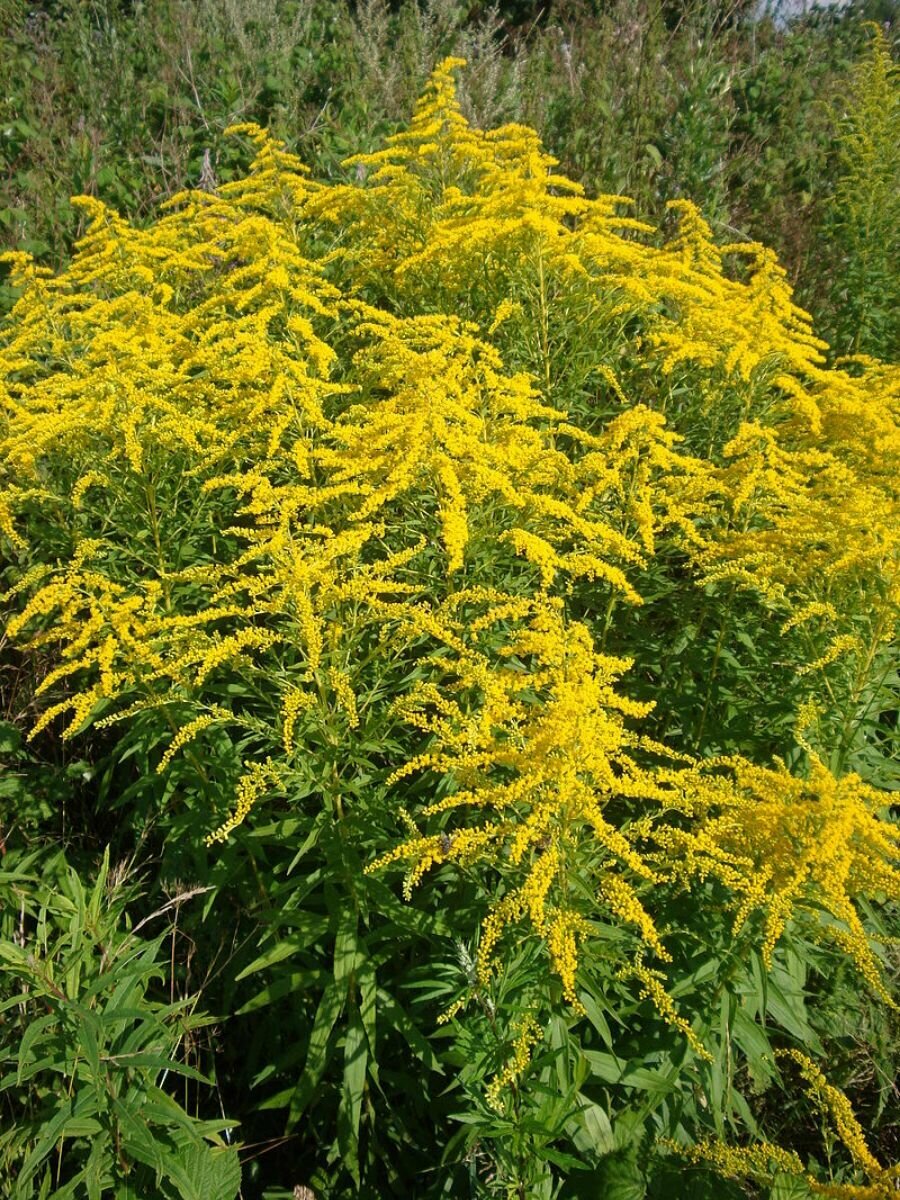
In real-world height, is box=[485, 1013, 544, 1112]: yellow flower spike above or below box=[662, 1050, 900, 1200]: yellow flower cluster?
above

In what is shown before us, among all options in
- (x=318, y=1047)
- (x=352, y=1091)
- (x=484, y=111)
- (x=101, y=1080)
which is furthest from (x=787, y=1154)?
(x=484, y=111)

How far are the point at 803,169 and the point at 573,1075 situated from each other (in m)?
7.18

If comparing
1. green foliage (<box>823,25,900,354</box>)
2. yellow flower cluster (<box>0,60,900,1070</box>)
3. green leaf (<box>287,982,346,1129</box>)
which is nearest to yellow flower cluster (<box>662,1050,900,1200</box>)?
yellow flower cluster (<box>0,60,900,1070</box>)

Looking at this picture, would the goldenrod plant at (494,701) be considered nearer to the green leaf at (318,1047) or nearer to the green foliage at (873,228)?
the green leaf at (318,1047)

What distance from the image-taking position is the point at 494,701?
6.78 ft

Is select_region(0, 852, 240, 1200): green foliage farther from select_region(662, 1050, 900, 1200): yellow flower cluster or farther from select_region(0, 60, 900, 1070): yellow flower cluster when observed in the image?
select_region(662, 1050, 900, 1200): yellow flower cluster

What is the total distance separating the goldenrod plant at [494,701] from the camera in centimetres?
199

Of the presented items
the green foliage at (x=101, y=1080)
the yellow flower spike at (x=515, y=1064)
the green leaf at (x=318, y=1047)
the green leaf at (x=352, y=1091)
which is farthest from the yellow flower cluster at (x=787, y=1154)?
the green foliage at (x=101, y=1080)

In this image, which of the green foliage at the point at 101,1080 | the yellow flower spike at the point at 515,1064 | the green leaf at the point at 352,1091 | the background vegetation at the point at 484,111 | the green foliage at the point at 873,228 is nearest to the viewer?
the yellow flower spike at the point at 515,1064

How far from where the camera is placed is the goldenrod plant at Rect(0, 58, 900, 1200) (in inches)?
78.4

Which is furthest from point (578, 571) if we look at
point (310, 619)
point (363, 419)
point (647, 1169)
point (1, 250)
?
point (1, 250)

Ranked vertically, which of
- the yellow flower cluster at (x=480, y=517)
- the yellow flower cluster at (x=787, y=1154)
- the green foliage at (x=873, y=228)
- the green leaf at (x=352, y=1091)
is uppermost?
the green foliage at (x=873, y=228)

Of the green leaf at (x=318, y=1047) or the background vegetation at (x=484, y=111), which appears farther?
Answer: the background vegetation at (x=484, y=111)

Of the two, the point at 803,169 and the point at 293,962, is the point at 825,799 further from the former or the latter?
the point at 803,169
